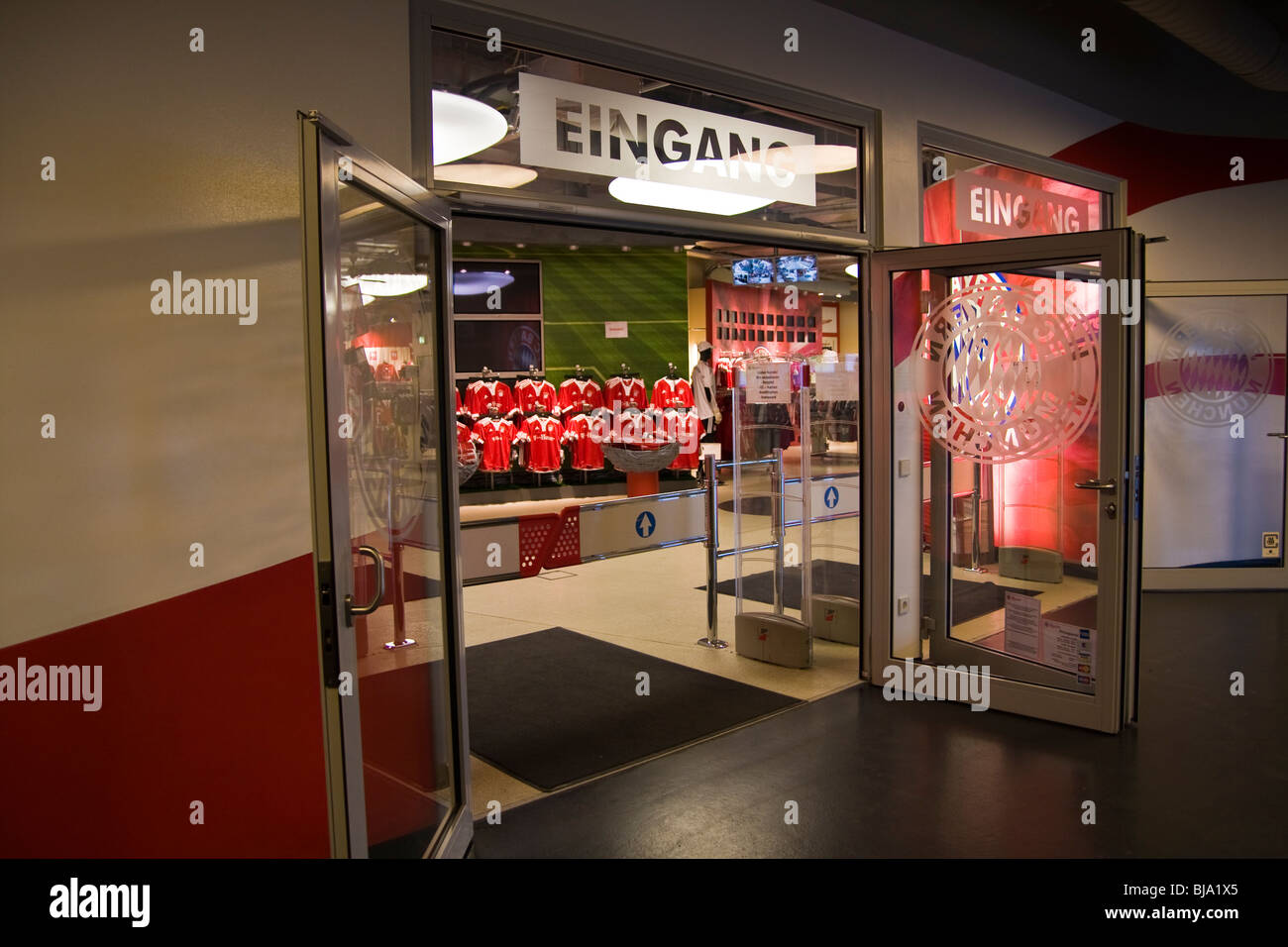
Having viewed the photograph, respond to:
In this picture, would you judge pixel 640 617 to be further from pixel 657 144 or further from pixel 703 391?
pixel 703 391

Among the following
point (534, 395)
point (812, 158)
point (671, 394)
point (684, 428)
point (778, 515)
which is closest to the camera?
point (812, 158)

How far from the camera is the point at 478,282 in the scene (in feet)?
38.2

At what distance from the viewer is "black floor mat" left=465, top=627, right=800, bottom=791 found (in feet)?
12.6

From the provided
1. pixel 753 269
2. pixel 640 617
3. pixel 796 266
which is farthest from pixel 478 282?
pixel 640 617

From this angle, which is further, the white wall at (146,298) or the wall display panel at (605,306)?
the wall display panel at (605,306)

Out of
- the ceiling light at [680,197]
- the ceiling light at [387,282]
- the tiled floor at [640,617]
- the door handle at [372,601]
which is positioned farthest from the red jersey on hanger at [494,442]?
the door handle at [372,601]

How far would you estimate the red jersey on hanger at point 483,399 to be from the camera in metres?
9.84

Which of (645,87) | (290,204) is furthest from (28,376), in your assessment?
(645,87)

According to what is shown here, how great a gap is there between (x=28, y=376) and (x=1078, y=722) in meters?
4.11

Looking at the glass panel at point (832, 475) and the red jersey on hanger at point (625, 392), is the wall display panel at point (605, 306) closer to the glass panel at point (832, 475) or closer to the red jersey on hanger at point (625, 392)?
the red jersey on hanger at point (625, 392)

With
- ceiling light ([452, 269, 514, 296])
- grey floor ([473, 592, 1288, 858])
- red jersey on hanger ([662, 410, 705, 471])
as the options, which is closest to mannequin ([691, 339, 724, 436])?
red jersey on hanger ([662, 410, 705, 471])

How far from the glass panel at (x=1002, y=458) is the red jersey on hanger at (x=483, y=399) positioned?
584 cm

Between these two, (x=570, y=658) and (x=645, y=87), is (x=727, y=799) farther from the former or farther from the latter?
→ (x=645, y=87)

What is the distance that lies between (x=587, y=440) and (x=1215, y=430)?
606 cm
